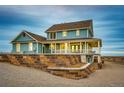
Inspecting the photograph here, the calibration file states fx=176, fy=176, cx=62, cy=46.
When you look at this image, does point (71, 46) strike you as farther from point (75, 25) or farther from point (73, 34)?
point (75, 25)

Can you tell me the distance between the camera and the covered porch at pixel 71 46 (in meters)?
10.6

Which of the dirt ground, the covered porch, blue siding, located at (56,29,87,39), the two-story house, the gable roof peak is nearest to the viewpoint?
the dirt ground

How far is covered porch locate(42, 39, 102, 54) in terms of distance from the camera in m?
10.6

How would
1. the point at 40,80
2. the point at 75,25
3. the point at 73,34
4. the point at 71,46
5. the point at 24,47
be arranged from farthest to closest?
the point at 24,47 → the point at 71,46 → the point at 73,34 → the point at 75,25 → the point at 40,80

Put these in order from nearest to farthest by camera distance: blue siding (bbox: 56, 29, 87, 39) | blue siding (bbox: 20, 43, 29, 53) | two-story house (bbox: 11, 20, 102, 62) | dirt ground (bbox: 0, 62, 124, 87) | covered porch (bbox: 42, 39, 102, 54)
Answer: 1. dirt ground (bbox: 0, 62, 124, 87)
2. covered porch (bbox: 42, 39, 102, 54)
3. two-story house (bbox: 11, 20, 102, 62)
4. blue siding (bbox: 56, 29, 87, 39)
5. blue siding (bbox: 20, 43, 29, 53)

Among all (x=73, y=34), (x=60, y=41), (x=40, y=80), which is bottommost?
(x=40, y=80)

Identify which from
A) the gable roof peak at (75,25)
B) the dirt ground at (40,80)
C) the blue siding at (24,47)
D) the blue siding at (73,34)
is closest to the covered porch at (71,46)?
the blue siding at (73,34)

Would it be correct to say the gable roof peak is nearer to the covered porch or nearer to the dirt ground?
the covered porch

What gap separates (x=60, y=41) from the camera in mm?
11547

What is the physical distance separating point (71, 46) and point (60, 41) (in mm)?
835

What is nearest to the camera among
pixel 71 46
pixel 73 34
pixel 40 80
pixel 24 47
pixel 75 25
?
pixel 40 80

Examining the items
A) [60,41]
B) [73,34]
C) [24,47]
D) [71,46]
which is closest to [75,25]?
[73,34]

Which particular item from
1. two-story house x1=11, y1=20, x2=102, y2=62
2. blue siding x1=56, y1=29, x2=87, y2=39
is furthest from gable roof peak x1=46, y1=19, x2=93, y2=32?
→ blue siding x1=56, y1=29, x2=87, y2=39
